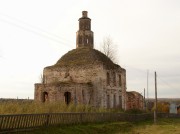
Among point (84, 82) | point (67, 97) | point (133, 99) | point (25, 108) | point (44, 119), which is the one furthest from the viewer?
point (133, 99)

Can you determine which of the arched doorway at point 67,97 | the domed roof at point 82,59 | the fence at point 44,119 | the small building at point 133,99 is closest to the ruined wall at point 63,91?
the arched doorway at point 67,97

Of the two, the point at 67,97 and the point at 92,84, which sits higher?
the point at 92,84

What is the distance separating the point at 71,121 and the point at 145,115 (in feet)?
51.3

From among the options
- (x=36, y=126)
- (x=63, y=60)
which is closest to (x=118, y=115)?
(x=36, y=126)

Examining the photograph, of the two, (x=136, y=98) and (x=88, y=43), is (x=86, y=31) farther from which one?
(x=136, y=98)

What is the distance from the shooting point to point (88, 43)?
1842 inches

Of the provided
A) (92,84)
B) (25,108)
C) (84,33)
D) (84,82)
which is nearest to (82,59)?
(84,82)

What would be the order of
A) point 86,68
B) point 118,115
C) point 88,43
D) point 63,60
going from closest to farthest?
point 118,115 → point 86,68 → point 63,60 → point 88,43

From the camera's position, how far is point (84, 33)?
152 feet

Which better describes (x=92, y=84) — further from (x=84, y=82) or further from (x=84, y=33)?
(x=84, y=33)

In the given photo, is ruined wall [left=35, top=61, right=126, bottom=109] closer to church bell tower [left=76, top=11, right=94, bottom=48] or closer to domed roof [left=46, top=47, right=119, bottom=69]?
domed roof [left=46, top=47, right=119, bottom=69]

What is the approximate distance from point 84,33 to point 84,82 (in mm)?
9747

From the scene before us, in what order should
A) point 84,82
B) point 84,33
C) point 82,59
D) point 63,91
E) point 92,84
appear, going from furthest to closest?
1. point 84,33
2. point 82,59
3. point 84,82
4. point 92,84
5. point 63,91

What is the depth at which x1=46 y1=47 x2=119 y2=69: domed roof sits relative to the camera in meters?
40.1
